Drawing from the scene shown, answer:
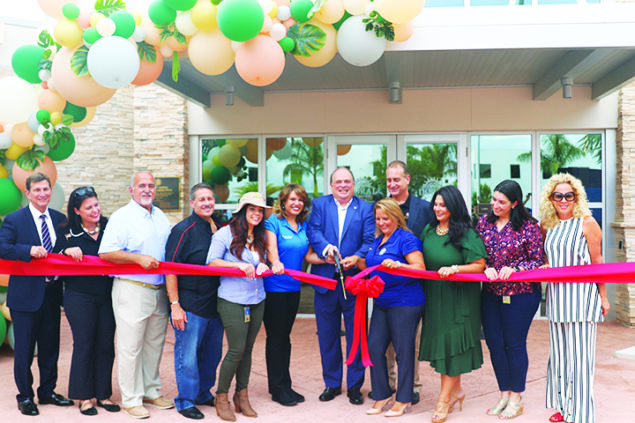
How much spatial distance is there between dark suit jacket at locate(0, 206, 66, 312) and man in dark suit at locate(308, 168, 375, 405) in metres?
2.23

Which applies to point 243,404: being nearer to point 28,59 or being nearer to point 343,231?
point 343,231

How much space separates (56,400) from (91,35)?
10.2ft

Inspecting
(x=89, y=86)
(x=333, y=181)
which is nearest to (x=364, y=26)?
(x=333, y=181)

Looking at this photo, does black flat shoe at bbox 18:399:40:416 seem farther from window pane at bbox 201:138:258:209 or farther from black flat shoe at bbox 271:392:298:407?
window pane at bbox 201:138:258:209

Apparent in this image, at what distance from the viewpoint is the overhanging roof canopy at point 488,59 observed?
5297mm

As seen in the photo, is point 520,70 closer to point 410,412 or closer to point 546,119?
point 546,119

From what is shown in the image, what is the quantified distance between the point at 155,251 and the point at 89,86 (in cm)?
172

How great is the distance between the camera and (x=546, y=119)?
8.14m

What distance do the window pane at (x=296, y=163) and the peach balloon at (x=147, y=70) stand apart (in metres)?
3.45

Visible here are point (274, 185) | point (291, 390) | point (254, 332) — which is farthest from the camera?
point (274, 185)

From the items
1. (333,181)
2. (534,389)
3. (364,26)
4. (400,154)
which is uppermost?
(364,26)

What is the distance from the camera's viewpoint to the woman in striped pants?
4078 millimetres

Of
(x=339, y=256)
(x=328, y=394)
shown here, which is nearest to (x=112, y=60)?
(x=339, y=256)

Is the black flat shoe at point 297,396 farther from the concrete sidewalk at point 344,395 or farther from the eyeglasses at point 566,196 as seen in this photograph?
the eyeglasses at point 566,196
